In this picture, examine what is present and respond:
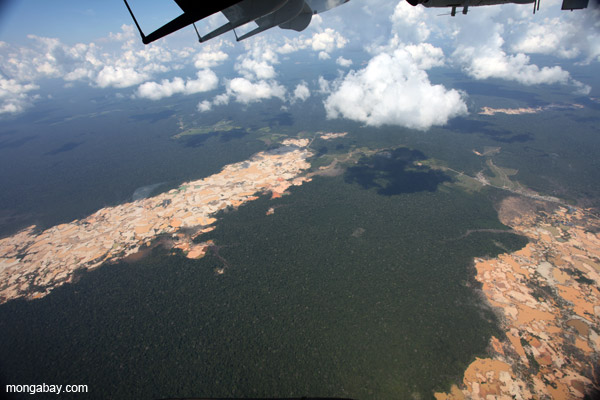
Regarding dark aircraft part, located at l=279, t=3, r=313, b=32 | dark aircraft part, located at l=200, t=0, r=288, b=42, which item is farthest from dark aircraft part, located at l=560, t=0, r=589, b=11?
dark aircraft part, located at l=200, t=0, r=288, b=42

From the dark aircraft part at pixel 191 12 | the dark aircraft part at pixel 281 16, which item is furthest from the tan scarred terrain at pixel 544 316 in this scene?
the dark aircraft part at pixel 191 12

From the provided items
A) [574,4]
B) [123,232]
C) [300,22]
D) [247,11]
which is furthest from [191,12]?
[123,232]

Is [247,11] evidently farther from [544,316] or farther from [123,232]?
[123,232]

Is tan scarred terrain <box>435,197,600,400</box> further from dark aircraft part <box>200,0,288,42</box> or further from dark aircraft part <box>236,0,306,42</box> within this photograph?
dark aircraft part <box>200,0,288,42</box>

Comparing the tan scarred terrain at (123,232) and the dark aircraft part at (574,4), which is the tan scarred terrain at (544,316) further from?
the tan scarred terrain at (123,232)

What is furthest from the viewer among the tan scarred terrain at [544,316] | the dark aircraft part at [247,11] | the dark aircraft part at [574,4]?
the tan scarred terrain at [544,316]
